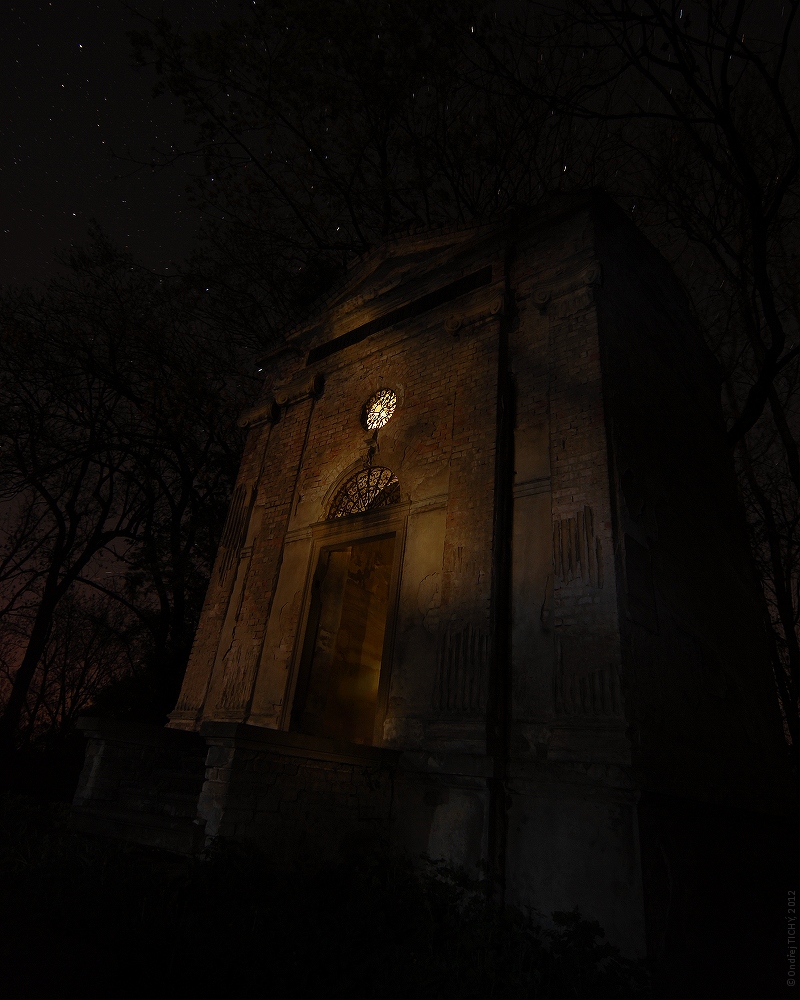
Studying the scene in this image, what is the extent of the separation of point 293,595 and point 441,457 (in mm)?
3239

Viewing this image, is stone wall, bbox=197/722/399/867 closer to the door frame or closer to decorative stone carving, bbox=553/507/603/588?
the door frame

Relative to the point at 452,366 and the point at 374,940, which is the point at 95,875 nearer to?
the point at 374,940

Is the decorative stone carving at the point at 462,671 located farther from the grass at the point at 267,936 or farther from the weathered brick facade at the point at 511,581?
the grass at the point at 267,936

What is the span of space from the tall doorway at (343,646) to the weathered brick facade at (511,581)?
0.64ft

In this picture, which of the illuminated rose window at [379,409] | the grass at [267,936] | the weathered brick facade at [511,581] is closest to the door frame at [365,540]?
the weathered brick facade at [511,581]

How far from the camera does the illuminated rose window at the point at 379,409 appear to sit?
9.55 metres

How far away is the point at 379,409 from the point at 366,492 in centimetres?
161

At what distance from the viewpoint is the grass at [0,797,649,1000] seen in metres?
3.62

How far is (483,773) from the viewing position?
224 inches

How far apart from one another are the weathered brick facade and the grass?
39 centimetres

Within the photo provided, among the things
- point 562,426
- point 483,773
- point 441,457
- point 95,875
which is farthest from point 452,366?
point 95,875

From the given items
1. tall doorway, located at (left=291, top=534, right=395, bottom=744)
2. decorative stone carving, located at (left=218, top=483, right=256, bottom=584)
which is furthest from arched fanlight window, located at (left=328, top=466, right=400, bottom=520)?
decorative stone carving, located at (left=218, top=483, right=256, bottom=584)

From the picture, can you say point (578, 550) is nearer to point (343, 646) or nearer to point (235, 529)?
point (343, 646)

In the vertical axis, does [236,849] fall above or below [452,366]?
below
